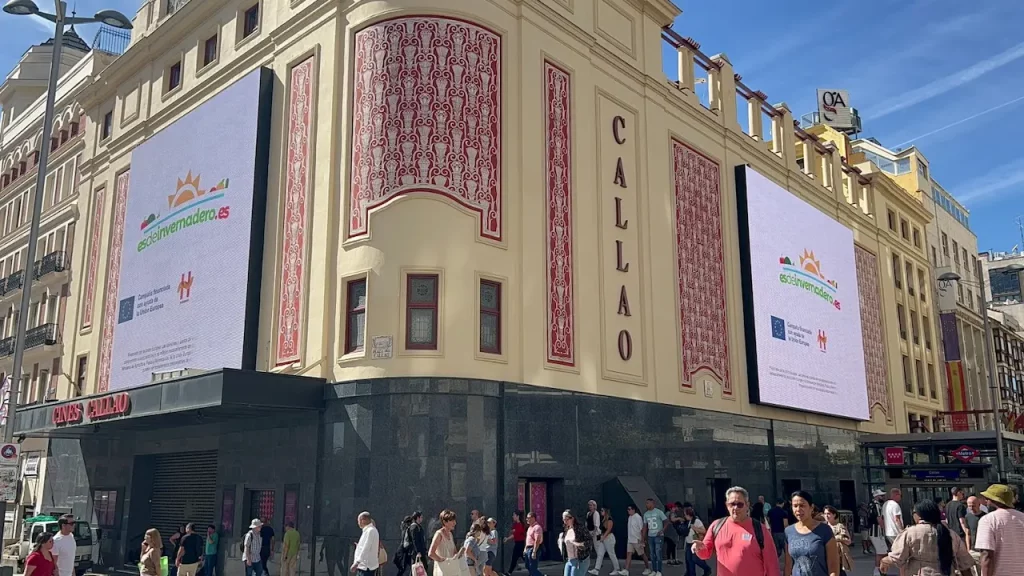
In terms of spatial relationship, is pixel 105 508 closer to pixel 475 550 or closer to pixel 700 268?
pixel 475 550

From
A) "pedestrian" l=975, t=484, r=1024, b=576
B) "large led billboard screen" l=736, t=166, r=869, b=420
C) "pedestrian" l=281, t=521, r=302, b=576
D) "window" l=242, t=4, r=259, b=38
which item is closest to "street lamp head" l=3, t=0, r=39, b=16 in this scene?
"window" l=242, t=4, r=259, b=38

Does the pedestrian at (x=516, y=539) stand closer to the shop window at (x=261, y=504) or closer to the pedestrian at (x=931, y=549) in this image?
the shop window at (x=261, y=504)

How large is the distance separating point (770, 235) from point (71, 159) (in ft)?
101

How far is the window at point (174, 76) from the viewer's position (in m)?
31.4

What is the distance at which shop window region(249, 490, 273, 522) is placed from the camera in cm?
2281

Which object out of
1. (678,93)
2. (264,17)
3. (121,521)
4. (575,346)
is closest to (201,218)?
(264,17)

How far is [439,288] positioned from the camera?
21656 millimetres

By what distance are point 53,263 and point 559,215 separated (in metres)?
23.9

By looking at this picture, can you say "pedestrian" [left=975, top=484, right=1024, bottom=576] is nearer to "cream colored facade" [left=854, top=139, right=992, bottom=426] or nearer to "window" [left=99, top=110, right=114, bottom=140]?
"window" [left=99, top=110, right=114, bottom=140]

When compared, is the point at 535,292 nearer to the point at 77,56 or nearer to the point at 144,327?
the point at 144,327

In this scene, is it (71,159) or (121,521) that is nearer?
(121,521)

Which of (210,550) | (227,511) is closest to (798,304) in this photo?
(227,511)

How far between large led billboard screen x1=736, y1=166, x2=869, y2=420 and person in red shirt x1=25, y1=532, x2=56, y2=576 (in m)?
25.3

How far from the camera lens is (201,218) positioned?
27.1 m
